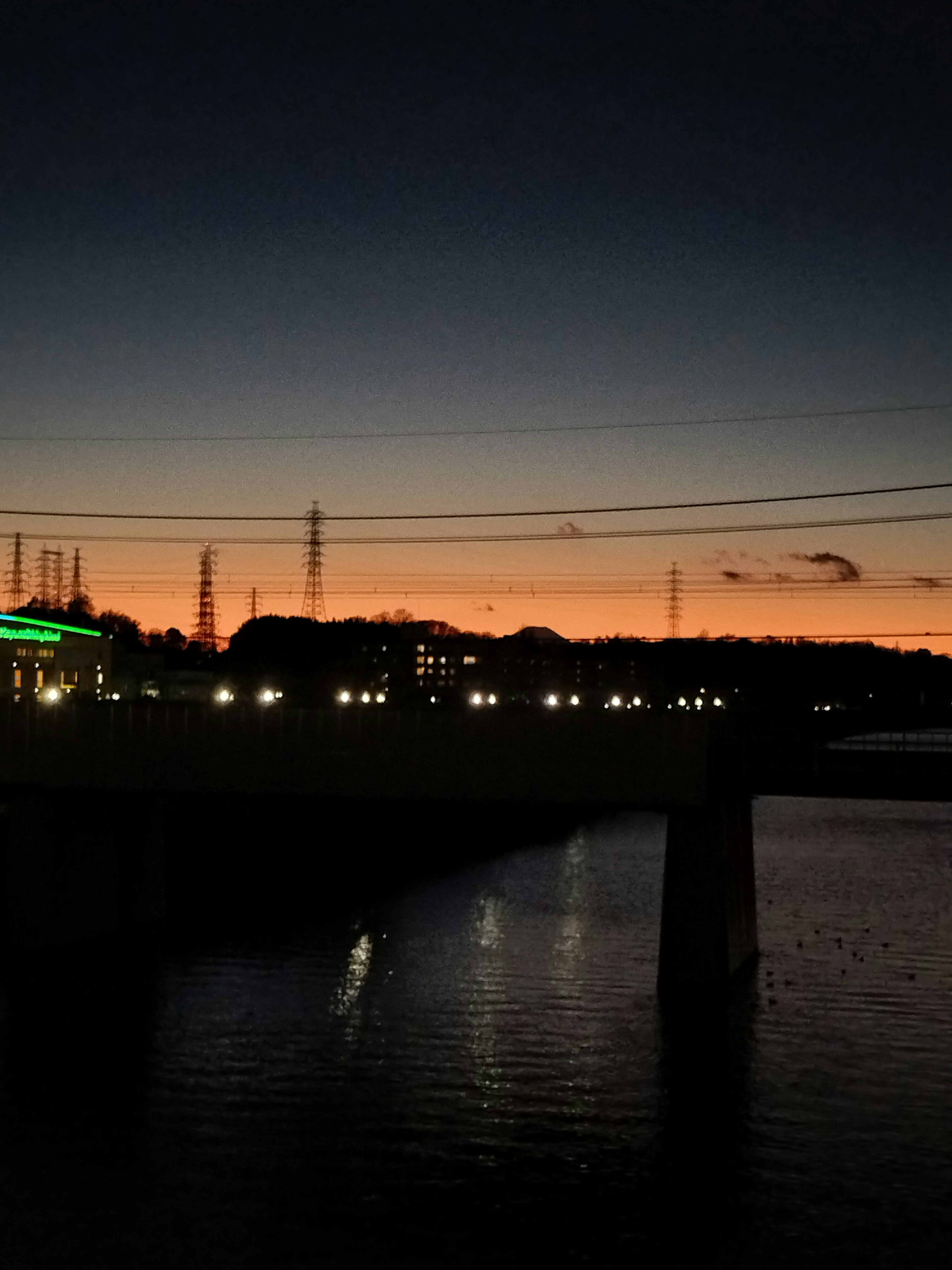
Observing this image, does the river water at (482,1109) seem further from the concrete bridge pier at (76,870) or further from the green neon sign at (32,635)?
the green neon sign at (32,635)

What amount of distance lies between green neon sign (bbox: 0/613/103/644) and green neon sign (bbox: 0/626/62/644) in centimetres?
2

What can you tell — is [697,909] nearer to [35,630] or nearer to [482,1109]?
[482,1109]

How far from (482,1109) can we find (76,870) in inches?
1017

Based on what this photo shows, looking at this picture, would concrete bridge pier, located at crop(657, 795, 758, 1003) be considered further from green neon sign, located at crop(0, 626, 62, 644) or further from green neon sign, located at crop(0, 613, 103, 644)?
green neon sign, located at crop(0, 626, 62, 644)

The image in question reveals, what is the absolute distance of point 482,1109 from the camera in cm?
3528

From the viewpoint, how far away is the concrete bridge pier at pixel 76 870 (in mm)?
53656

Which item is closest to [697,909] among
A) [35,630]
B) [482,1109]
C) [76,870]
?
[482,1109]

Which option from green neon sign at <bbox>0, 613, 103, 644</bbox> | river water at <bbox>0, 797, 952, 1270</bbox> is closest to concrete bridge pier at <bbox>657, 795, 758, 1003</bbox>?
river water at <bbox>0, 797, 952, 1270</bbox>

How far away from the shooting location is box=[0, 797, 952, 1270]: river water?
2805 centimetres

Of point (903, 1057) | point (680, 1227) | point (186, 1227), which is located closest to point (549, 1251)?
point (680, 1227)

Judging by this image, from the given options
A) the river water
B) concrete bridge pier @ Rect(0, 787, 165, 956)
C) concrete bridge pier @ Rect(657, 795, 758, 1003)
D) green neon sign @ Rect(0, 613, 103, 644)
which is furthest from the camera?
green neon sign @ Rect(0, 613, 103, 644)

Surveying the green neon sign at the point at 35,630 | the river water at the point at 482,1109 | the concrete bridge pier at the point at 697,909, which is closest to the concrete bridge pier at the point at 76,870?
the river water at the point at 482,1109

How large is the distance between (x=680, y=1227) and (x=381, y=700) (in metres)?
115

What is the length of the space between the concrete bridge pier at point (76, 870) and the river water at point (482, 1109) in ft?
13.2
